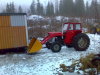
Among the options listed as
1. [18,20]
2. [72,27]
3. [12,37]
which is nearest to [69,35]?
[72,27]

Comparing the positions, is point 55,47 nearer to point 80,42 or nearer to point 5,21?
point 80,42

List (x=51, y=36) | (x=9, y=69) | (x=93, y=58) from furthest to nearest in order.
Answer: (x=51, y=36)
(x=9, y=69)
(x=93, y=58)

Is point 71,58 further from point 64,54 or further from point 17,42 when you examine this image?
point 17,42

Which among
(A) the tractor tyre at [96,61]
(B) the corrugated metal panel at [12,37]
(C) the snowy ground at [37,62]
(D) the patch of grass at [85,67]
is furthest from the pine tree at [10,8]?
(A) the tractor tyre at [96,61]

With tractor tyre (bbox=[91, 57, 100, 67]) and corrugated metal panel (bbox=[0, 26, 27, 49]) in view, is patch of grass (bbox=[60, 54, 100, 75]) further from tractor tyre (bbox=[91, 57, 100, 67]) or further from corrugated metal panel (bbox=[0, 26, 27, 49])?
corrugated metal panel (bbox=[0, 26, 27, 49])

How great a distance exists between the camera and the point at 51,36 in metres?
13.8

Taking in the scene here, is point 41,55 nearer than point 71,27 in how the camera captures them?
Yes

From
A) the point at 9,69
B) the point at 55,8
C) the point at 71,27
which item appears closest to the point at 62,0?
the point at 55,8

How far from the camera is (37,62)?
11203 mm

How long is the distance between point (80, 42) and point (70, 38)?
638 millimetres

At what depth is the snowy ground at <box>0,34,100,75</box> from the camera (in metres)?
9.91

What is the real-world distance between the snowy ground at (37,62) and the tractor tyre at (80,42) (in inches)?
15.1

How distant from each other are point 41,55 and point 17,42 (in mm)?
2170

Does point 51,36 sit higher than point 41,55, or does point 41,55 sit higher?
point 51,36
